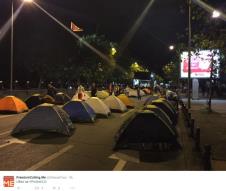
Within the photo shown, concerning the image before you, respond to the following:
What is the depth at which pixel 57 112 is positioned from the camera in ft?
53.2

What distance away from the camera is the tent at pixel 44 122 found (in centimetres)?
1623

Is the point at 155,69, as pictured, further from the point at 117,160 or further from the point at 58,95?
the point at 117,160

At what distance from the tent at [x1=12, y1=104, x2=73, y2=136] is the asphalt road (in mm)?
304

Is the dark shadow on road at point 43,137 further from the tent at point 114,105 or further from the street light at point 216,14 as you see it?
the tent at point 114,105

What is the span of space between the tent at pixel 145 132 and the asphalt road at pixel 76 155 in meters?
0.48

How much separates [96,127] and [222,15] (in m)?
10.2

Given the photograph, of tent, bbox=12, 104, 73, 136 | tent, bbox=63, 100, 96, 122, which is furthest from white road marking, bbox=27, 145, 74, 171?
tent, bbox=63, 100, 96, 122

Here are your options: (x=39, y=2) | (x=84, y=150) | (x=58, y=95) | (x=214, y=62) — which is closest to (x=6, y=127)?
(x=84, y=150)

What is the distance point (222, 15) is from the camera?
10312 mm

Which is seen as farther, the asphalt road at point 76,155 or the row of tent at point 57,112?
the row of tent at point 57,112

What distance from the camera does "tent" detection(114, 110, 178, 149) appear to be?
1353 cm

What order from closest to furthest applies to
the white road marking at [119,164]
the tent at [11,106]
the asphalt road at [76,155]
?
the white road marking at [119,164] < the asphalt road at [76,155] < the tent at [11,106]

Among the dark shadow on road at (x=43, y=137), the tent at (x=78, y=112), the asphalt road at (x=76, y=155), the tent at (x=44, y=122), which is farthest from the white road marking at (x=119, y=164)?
the tent at (x=78, y=112)

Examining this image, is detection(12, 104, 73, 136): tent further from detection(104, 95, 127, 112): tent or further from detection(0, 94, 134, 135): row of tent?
detection(104, 95, 127, 112): tent
